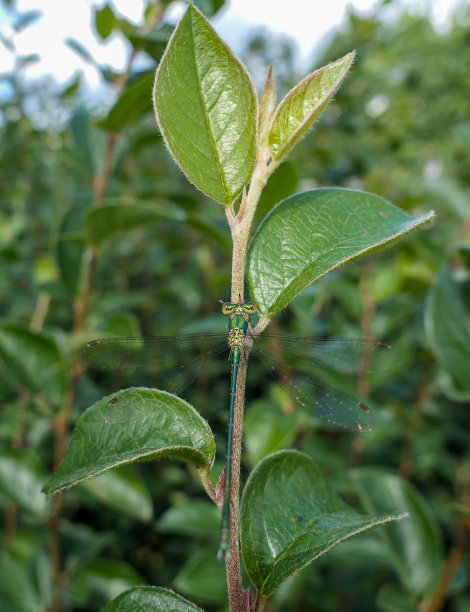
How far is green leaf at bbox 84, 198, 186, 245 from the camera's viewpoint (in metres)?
1.44

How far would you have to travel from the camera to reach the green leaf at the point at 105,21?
65.0 inches

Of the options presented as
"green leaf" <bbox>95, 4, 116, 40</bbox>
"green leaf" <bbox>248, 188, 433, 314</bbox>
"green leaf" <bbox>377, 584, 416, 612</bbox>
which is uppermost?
"green leaf" <bbox>95, 4, 116, 40</bbox>

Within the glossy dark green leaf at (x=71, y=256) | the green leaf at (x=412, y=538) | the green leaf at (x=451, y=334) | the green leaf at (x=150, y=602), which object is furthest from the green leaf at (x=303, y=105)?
the glossy dark green leaf at (x=71, y=256)

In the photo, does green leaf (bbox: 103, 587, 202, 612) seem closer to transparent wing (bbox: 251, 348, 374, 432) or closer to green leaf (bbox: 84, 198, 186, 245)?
transparent wing (bbox: 251, 348, 374, 432)

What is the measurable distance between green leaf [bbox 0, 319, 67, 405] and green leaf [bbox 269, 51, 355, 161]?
3.40ft

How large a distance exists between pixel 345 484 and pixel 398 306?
0.81 metres

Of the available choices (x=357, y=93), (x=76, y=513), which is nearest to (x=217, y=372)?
(x=76, y=513)

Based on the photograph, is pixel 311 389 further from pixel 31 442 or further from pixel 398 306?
pixel 31 442

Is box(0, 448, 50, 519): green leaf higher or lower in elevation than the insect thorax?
lower

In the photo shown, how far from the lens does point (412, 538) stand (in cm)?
139

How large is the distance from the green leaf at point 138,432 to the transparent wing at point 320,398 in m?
0.48

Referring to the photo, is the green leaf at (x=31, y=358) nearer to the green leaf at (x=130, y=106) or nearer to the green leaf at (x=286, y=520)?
the green leaf at (x=130, y=106)

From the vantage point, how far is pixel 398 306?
6.75 ft

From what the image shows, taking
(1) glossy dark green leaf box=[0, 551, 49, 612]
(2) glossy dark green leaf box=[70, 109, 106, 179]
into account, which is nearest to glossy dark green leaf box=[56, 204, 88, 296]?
(2) glossy dark green leaf box=[70, 109, 106, 179]
